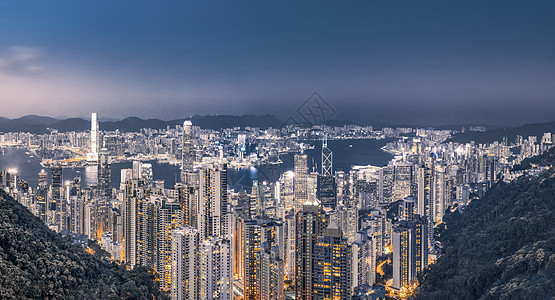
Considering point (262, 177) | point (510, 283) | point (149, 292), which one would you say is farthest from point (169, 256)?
point (262, 177)

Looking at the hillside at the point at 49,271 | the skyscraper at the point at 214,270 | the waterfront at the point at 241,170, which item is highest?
the waterfront at the point at 241,170

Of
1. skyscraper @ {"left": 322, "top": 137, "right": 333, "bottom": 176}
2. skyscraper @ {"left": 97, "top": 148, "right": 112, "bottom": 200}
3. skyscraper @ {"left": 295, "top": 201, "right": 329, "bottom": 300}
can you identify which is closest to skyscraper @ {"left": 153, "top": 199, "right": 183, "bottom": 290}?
skyscraper @ {"left": 295, "top": 201, "right": 329, "bottom": 300}

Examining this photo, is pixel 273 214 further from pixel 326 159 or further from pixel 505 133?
pixel 505 133

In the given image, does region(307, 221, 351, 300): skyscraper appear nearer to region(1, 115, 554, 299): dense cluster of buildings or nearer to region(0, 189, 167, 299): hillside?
region(1, 115, 554, 299): dense cluster of buildings

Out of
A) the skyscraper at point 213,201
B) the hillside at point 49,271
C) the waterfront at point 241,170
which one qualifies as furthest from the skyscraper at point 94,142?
the hillside at point 49,271

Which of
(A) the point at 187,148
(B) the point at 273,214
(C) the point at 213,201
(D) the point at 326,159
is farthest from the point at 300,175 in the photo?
(A) the point at 187,148

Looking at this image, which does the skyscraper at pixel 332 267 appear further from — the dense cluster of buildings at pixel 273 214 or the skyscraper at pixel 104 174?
the skyscraper at pixel 104 174
